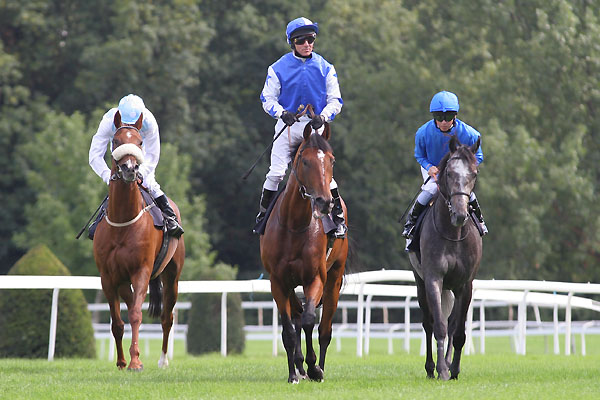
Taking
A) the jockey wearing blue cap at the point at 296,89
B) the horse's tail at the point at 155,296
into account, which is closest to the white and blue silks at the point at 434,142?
the jockey wearing blue cap at the point at 296,89

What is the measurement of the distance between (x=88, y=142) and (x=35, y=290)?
1656 centimetres

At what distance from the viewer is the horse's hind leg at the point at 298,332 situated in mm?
8883

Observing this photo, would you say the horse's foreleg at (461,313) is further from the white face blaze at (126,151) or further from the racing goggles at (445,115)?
the white face blaze at (126,151)

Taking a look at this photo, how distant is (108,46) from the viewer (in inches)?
1273

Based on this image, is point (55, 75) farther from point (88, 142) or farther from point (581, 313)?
point (581, 313)

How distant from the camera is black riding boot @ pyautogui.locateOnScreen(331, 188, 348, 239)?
9203 mm

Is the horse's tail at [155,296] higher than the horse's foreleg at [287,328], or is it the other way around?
the horse's tail at [155,296]

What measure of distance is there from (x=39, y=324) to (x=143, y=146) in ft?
13.0

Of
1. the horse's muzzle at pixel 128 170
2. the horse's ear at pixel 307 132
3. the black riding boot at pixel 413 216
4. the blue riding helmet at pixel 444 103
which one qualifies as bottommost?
the black riding boot at pixel 413 216

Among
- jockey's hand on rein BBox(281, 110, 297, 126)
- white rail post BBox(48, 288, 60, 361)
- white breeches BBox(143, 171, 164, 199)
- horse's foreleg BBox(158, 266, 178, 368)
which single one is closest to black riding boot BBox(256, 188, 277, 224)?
jockey's hand on rein BBox(281, 110, 297, 126)

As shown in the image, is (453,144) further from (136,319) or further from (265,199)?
(136,319)

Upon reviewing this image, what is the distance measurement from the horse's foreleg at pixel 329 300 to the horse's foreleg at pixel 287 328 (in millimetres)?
705

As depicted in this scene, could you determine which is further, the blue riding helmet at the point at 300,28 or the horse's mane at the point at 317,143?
the blue riding helmet at the point at 300,28

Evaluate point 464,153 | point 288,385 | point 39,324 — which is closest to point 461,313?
point 464,153
